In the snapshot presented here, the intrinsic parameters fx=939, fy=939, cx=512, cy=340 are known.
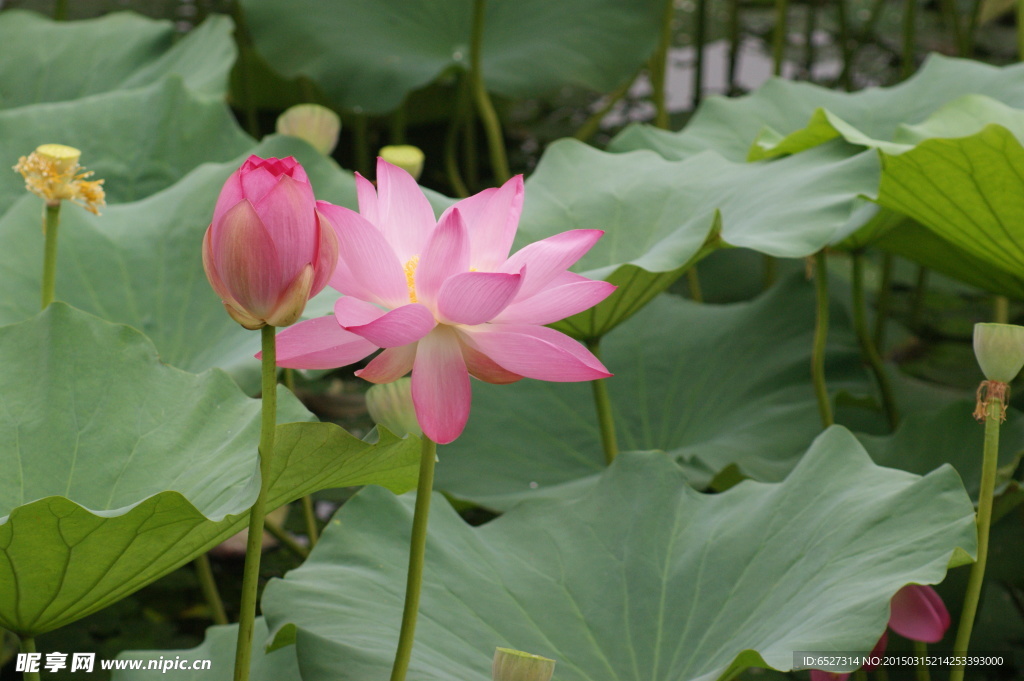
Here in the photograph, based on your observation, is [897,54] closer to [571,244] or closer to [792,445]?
[792,445]

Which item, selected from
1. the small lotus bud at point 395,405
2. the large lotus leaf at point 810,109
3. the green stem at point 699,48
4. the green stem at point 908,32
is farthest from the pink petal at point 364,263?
the green stem at point 699,48

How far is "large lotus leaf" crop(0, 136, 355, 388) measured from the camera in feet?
3.73

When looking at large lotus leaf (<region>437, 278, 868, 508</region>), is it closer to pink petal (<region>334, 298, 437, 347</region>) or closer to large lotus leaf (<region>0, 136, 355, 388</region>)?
large lotus leaf (<region>0, 136, 355, 388</region>)

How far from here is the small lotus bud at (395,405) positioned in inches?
31.4

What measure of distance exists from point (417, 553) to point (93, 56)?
1.65 m

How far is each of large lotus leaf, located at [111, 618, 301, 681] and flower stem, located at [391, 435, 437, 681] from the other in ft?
0.74

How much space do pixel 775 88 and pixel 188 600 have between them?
1.31 meters

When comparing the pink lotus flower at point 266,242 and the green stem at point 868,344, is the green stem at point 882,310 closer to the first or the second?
the green stem at point 868,344

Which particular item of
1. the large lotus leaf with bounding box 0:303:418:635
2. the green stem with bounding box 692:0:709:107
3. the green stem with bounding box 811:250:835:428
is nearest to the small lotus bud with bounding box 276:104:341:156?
the large lotus leaf with bounding box 0:303:418:635

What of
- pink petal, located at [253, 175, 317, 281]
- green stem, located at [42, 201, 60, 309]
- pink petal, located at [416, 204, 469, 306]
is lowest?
green stem, located at [42, 201, 60, 309]

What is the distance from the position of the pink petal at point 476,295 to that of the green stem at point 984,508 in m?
0.41

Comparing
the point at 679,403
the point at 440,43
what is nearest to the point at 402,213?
the point at 679,403

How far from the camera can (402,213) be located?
2.06ft

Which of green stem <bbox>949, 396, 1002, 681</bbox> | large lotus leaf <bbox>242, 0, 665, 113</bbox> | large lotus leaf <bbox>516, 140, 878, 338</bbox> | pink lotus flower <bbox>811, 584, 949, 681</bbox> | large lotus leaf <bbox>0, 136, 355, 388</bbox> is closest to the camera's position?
green stem <bbox>949, 396, 1002, 681</bbox>
